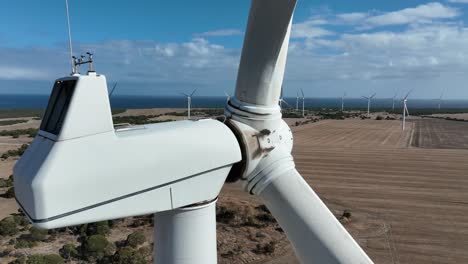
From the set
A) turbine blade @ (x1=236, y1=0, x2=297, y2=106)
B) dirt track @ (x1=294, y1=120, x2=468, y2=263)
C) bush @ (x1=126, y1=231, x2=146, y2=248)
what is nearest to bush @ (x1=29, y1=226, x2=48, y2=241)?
bush @ (x1=126, y1=231, x2=146, y2=248)

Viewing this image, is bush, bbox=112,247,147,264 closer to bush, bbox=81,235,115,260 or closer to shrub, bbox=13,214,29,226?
bush, bbox=81,235,115,260

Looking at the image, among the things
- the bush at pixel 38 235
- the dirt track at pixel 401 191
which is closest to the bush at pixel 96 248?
the bush at pixel 38 235

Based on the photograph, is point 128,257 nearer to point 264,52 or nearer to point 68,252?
point 68,252

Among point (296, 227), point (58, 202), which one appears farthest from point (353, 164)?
point (58, 202)

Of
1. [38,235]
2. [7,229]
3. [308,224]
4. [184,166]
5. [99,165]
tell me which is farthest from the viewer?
[7,229]

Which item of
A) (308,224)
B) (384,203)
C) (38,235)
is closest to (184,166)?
(308,224)

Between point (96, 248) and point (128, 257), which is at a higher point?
point (128, 257)

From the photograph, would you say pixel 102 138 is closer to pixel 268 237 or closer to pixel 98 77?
pixel 98 77
